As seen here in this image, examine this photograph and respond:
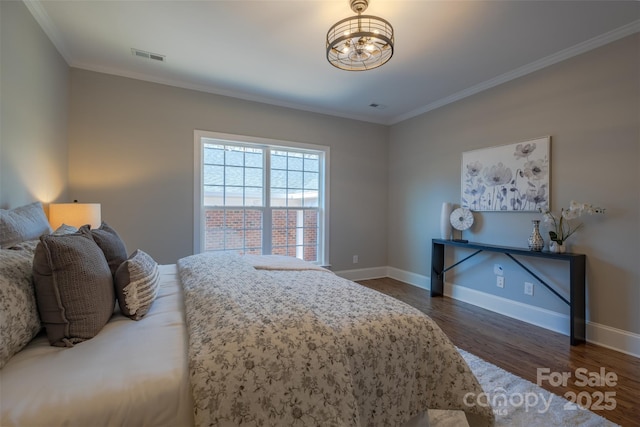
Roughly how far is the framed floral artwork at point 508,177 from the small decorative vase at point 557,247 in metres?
0.37

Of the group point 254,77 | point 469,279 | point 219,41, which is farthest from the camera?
point 469,279

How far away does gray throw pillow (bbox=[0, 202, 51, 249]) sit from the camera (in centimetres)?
139

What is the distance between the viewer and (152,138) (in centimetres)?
338

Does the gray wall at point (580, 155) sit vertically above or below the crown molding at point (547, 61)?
below

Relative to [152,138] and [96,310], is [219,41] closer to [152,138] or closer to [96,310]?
[152,138]

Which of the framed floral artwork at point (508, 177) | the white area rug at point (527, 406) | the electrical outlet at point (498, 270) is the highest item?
the framed floral artwork at point (508, 177)

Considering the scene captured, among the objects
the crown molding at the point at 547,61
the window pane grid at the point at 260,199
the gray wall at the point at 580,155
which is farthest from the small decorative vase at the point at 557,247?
the window pane grid at the point at 260,199

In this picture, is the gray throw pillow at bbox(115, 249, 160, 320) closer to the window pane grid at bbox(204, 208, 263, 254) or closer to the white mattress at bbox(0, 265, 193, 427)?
the white mattress at bbox(0, 265, 193, 427)

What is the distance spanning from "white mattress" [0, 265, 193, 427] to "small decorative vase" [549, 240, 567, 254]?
3241 millimetres

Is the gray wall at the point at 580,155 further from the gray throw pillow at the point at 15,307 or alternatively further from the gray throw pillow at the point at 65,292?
the gray throw pillow at the point at 15,307

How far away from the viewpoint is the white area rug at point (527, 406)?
1602 millimetres

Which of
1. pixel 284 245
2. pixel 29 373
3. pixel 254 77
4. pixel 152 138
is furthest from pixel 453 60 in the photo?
pixel 29 373

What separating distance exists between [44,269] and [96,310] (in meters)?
0.24

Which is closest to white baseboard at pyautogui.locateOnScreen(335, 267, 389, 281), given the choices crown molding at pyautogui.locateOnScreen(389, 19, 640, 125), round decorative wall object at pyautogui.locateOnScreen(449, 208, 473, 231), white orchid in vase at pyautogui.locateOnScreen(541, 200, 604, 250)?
round decorative wall object at pyautogui.locateOnScreen(449, 208, 473, 231)
